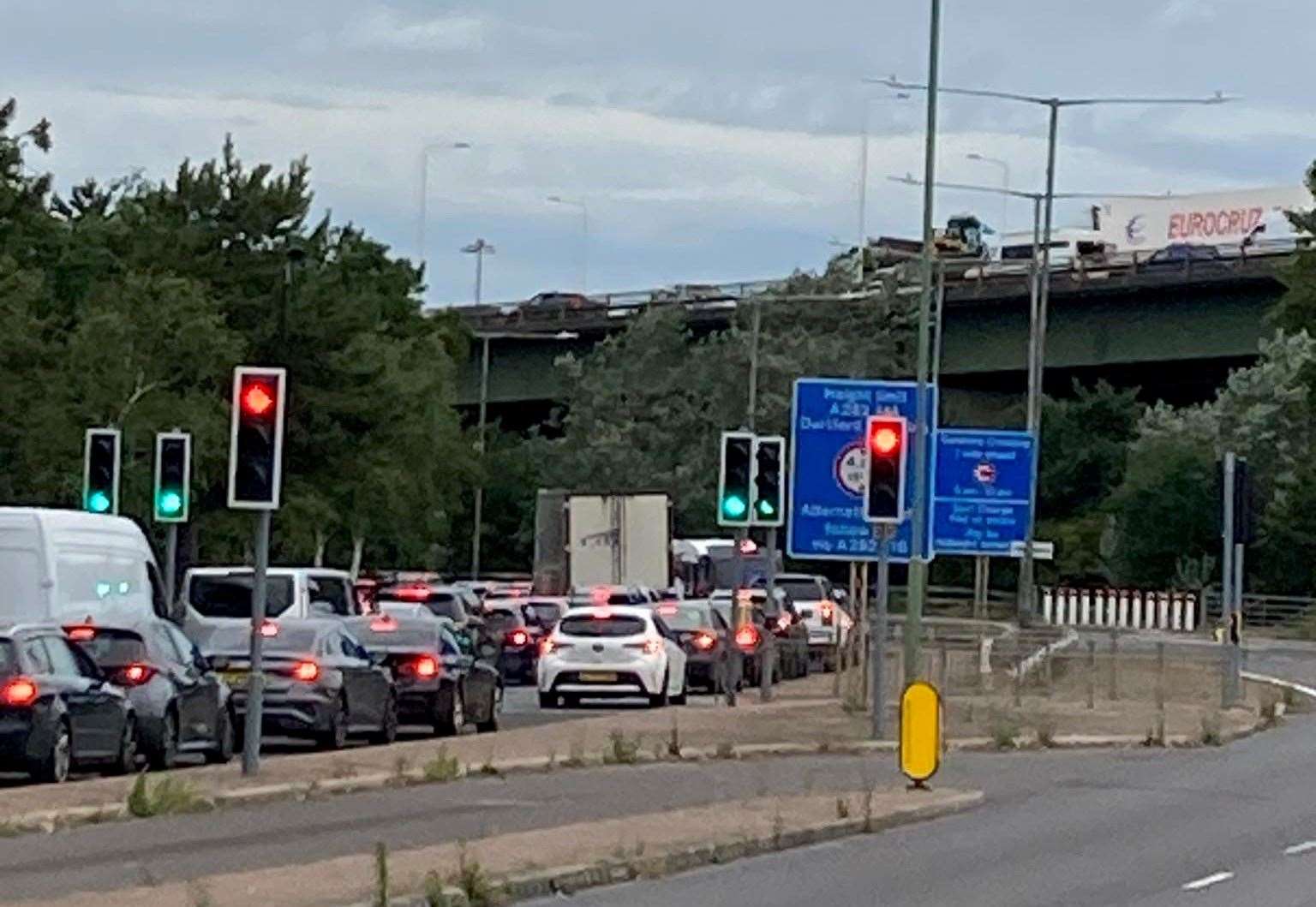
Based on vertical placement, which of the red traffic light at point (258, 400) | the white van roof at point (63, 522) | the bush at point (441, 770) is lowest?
the bush at point (441, 770)

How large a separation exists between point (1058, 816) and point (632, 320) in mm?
75047

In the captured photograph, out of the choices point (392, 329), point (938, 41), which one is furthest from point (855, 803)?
point (392, 329)

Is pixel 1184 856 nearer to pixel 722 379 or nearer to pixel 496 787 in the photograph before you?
pixel 496 787

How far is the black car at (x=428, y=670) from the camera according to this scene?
3588cm

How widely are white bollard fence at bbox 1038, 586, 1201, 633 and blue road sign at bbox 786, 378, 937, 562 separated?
4502 cm

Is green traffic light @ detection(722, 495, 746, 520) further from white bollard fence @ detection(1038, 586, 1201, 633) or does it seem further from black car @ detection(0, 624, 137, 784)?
white bollard fence @ detection(1038, 586, 1201, 633)

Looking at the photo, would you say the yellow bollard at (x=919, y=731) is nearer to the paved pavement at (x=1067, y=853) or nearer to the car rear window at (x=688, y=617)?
the paved pavement at (x=1067, y=853)

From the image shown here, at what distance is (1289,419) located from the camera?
94.6m

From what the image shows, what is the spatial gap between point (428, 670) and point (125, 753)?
8.69 m

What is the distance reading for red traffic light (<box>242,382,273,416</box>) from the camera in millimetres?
26266

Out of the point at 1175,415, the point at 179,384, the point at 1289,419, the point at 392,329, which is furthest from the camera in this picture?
the point at 1175,415

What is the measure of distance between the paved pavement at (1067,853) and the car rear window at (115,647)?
7.74 metres

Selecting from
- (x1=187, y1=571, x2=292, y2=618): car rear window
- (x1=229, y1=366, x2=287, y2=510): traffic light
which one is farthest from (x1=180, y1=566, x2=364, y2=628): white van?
(x1=229, y1=366, x2=287, y2=510): traffic light

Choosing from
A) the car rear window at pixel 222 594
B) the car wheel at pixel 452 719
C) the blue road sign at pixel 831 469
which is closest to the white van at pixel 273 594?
the car rear window at pixel 222 594
